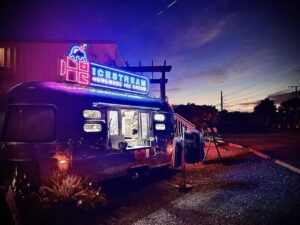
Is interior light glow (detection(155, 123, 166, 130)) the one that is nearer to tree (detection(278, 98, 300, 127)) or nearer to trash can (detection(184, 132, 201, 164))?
trash can (detection(184, 132, 201, 164))

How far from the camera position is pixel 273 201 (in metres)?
6.54

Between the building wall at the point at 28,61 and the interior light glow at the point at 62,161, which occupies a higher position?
the building wall at the point at 28,61

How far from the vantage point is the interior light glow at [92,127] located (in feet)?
23.0

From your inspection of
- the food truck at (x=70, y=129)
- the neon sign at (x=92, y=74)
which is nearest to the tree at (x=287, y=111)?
the neon sign at (x=92, y=74)

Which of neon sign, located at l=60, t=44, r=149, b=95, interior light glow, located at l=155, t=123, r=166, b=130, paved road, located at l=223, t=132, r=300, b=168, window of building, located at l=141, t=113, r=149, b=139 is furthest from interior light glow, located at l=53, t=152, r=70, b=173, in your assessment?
paved road, located at l=223, t=132, r=300, b=168

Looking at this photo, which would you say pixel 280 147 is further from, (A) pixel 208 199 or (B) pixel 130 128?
(A) pixel 208 199

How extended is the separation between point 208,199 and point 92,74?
546cm

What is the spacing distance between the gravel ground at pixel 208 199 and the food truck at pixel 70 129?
2.96 feet

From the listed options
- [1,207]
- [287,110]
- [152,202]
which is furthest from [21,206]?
[287,110]

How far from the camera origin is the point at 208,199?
6.89 metres

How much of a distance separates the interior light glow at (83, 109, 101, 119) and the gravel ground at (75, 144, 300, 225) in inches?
87.1

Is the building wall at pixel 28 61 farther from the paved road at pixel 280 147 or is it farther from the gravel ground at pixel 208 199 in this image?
the paved road at pixel 280 147

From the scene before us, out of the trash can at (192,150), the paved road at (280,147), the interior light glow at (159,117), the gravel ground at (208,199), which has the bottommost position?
the gravel ground at (208,199)

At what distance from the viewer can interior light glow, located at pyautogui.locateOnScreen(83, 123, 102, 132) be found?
276 inches
